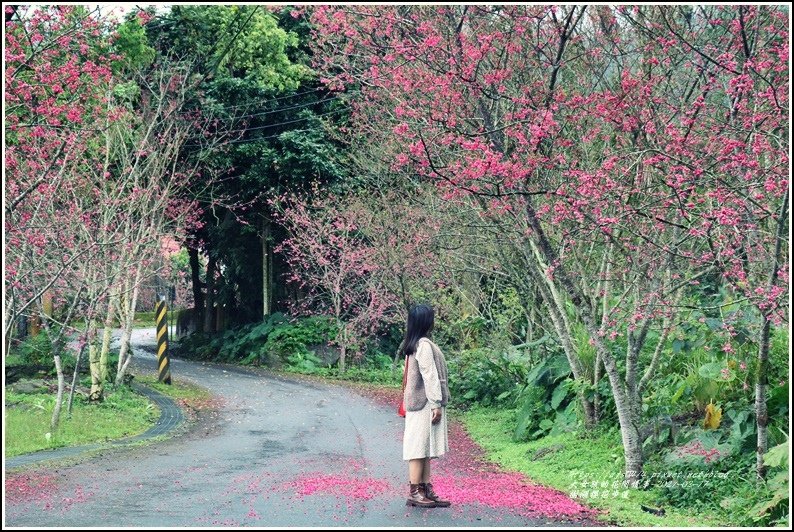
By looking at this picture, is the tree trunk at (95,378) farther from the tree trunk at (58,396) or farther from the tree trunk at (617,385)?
the tree trunk at (617,385)

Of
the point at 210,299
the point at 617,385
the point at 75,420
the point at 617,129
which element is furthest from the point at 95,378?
the point at 210,299

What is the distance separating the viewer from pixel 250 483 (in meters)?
8.65

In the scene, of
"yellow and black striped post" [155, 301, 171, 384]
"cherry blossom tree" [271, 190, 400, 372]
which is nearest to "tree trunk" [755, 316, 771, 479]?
"cherry blossom tree" [271, 190, 400, 372]

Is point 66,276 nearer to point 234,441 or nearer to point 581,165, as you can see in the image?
point 234,441

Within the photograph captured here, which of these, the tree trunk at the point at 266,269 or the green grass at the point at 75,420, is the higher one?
the tree trunk at the point at 266,269

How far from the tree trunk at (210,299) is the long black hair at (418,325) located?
23063 mm

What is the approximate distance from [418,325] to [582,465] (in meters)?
3.09

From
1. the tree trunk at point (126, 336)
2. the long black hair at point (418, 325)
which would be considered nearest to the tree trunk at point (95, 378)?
the tree trunk at point (126, 336)

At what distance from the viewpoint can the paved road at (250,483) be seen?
6844mm

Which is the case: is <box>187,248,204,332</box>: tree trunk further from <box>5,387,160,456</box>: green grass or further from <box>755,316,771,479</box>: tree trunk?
<box>755,316,771,479</box>: tree trunk

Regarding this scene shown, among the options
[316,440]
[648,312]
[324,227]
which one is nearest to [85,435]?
[316,440]

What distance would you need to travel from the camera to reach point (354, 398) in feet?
60.6

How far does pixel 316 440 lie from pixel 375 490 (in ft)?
15.3

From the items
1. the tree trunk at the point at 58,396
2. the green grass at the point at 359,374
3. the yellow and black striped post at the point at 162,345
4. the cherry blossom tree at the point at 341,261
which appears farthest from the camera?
the green grass at the point at 359,374
